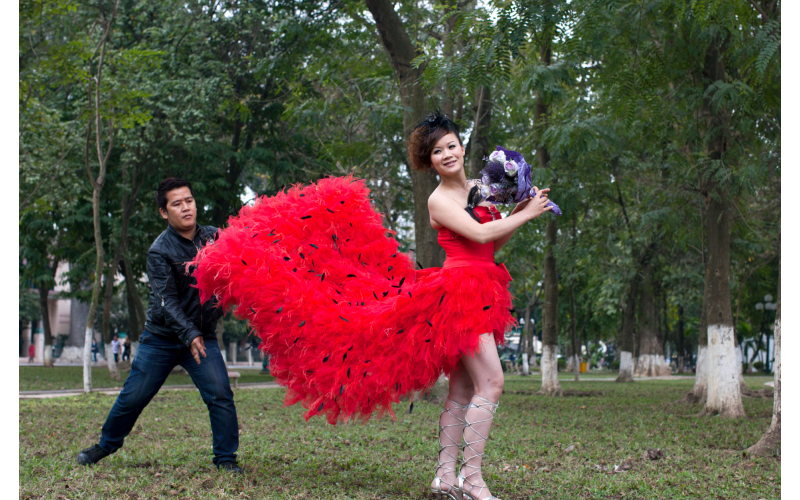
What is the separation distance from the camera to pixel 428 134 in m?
4.09

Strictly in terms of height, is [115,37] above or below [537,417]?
above

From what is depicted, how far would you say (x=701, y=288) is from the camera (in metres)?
23.5

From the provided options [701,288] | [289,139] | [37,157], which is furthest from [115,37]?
[701,288]

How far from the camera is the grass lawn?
4352 millimetres

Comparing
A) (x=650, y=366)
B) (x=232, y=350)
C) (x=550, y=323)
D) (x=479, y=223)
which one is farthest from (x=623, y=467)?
(x=232, y=350)

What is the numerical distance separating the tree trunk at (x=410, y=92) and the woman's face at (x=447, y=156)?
6.69 m

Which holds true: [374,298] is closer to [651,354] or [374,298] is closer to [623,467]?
[623,467]

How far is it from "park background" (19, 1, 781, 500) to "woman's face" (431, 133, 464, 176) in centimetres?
396

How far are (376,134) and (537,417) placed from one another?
22.9 feet

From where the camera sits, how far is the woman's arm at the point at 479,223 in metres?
3.71

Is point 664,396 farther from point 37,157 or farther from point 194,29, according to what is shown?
point 37,157

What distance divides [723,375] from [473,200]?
27.3 feet

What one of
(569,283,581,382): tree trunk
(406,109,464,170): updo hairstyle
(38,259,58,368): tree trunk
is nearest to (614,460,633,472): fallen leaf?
(406,109,464,170): updo hairstyle

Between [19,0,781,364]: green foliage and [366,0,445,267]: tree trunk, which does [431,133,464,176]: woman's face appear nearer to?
[19,0,781,364]: green foliage
